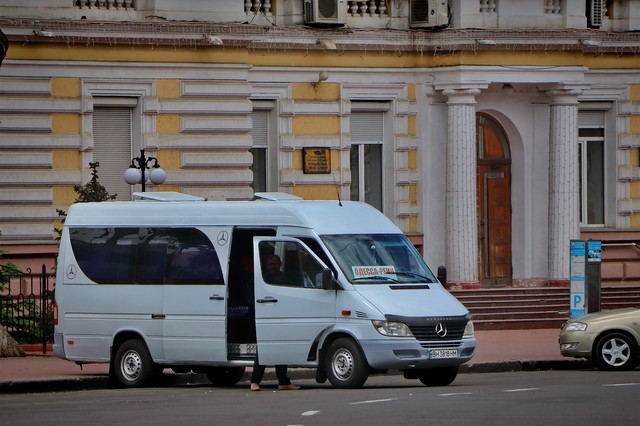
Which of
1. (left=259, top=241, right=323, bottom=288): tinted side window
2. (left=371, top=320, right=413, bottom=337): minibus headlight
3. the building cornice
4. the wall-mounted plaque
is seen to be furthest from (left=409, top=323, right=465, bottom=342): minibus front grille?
the wall-mounted plaque

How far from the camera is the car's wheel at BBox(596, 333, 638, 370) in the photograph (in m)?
25.7

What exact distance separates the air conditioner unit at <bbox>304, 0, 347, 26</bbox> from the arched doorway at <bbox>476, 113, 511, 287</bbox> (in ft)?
13.7

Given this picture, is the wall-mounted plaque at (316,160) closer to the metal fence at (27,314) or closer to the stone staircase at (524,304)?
the stone staircase at (524,304)

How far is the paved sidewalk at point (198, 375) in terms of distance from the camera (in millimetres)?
23609

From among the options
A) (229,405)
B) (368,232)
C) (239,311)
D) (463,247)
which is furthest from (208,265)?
(463,247)

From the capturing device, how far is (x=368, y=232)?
2295 centimetres

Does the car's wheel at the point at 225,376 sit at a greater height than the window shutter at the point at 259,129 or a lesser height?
lesser

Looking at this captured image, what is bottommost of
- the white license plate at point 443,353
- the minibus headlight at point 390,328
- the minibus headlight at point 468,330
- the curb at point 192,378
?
the curb at point 192,378

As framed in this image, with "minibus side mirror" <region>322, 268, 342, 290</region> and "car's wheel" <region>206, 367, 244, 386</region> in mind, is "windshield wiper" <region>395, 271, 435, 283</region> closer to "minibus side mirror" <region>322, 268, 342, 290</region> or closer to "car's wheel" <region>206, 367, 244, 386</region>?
"minibus side mirror" <region>322, 268, 342, 290</region>

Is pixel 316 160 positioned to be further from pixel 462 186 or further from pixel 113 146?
pixel 113 146

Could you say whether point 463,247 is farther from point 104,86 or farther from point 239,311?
point 239,311

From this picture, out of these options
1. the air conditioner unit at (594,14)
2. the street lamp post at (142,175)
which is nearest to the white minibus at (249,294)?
the street lamp post at (142,175)

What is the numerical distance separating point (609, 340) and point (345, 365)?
5.75 meters

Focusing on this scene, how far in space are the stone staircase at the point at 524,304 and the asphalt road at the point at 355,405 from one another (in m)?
9.83
